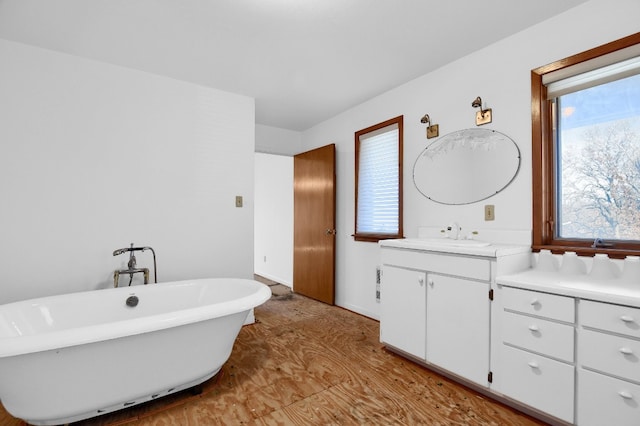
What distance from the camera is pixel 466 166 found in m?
2.48

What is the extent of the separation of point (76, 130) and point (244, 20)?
1.60 meters

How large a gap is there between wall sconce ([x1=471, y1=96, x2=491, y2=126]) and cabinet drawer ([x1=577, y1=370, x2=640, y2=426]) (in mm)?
1702

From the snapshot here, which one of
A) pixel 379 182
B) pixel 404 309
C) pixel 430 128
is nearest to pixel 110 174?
pixel 379 182

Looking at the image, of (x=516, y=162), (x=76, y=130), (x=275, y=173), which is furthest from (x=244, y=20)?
(x=275, y=173)

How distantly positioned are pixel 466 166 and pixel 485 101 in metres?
0.50

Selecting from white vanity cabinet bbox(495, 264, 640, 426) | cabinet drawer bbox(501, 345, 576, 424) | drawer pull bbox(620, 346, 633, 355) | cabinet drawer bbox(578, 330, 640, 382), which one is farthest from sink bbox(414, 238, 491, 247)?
drawer pull bbox(620, 346, 633, 355)

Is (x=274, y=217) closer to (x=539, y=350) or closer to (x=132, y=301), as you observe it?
(x=132, y=301)

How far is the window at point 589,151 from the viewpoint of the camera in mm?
1759

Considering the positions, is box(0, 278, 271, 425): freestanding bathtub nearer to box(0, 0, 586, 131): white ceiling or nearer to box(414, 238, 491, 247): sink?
box(414, 238, 491, 247): sink

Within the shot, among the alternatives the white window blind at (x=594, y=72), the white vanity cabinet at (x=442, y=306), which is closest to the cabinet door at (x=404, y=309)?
the white vanity cabinet at (x=442, y=306)

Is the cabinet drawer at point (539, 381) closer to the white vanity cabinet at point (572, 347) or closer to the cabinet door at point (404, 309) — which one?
the white vanity cabinet at point (572, 347)

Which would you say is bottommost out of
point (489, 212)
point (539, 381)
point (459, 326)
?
point (539, 381)

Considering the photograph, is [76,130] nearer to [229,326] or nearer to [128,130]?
[128,130]

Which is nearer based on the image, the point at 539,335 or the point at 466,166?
the point at 539,335
